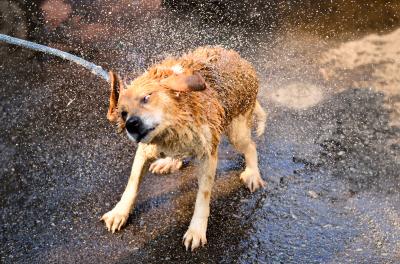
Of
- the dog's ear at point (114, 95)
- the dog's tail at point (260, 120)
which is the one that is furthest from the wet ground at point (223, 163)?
the dog's ear at point (114, 95)

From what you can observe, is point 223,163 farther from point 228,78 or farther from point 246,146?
point 228,78

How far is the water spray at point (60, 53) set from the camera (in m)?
6.32

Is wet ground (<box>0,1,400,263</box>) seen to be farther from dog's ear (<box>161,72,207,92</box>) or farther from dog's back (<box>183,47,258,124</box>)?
dog's ear (<box>161,72,207,92</box>)

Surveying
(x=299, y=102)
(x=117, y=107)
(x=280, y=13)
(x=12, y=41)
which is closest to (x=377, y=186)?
(x=299, y=102)

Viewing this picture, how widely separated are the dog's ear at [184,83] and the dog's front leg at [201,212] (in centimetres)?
72

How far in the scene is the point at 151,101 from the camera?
354 cm

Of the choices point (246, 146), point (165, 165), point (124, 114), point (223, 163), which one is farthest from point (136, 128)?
point (223, 163)

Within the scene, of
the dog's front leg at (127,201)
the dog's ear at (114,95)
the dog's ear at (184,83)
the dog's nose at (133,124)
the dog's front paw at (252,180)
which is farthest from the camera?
the dog's front paw at (252,180)

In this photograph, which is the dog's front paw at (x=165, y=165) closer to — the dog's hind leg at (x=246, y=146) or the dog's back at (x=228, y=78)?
the dog's hind leg at (x=246, y=146)

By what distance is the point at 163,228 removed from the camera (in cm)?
459

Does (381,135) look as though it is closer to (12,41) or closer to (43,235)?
(43,235)

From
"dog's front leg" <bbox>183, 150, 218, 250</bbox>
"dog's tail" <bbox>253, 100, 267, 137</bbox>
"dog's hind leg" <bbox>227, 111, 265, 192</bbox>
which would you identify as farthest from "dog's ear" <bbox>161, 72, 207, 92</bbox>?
"dog's tail" <bbox>253, 100, 267, 137</bbox>

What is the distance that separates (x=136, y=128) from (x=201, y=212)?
3.80 ft

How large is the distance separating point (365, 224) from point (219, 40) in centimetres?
312
